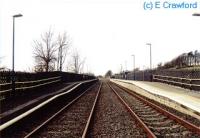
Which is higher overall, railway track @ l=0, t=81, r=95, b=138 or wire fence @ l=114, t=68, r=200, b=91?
wire fence @ l=114, t=68, r=200, b=91

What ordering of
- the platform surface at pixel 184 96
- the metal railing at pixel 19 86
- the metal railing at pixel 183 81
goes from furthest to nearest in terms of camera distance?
the metal railing at pixel 183 81 < the metal railing at pixel 19 86 < the platform surface at pixel 184 96

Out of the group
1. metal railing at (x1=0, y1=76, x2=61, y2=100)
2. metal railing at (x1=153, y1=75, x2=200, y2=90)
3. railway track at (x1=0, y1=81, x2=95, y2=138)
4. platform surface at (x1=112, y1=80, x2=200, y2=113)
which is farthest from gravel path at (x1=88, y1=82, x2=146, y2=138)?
metal railing at (x1=153, y1=75, x2=200, y2=90)

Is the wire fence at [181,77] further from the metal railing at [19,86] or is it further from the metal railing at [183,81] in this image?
the metal railing at [19,86]

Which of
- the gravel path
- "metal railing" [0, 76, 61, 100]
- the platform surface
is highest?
"metal railing" [0, 76, 61, 100]

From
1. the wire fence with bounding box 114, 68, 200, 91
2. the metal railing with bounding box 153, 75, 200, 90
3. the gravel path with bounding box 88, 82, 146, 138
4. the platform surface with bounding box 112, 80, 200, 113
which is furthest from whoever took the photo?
the wire fence with bounding box 114, 68, 200, 91

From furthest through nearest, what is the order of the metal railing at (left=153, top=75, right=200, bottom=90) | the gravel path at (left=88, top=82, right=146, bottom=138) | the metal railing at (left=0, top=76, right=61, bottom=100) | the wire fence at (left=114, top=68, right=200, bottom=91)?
the wire fence at (left=114, top=68, right=200, bottom=91) → the metal railing at (left=153, top=75, right=200, bottom=90) → the metal railing at (left=0, top=76, right=61, bottom=100) → the gravel path at (left=88, top=82, right=146, bottom=138)

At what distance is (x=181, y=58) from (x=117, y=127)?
4517 inches

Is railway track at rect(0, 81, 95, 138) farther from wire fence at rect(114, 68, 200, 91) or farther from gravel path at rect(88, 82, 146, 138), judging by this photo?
wire fence at rect(114, 68, 200, 91)

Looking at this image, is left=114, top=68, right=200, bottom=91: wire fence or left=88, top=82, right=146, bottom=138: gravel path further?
left=114, top=68, right=200, bottom=91: wire fence

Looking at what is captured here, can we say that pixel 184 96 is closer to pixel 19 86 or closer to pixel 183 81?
pixel 19 86

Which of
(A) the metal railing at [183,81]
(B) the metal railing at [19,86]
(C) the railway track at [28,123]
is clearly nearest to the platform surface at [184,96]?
(A) the metal railing at [183,81]

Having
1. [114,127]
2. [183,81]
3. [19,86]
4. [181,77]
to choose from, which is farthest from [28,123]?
[181,77]

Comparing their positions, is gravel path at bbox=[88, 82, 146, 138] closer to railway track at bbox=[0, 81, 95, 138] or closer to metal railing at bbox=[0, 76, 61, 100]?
railway track at bbox=[0, 81, 95, 138]

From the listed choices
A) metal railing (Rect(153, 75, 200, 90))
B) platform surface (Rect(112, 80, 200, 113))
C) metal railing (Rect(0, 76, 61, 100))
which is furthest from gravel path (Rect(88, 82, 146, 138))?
metal railing (Rect(153, 75, 200, 90))
